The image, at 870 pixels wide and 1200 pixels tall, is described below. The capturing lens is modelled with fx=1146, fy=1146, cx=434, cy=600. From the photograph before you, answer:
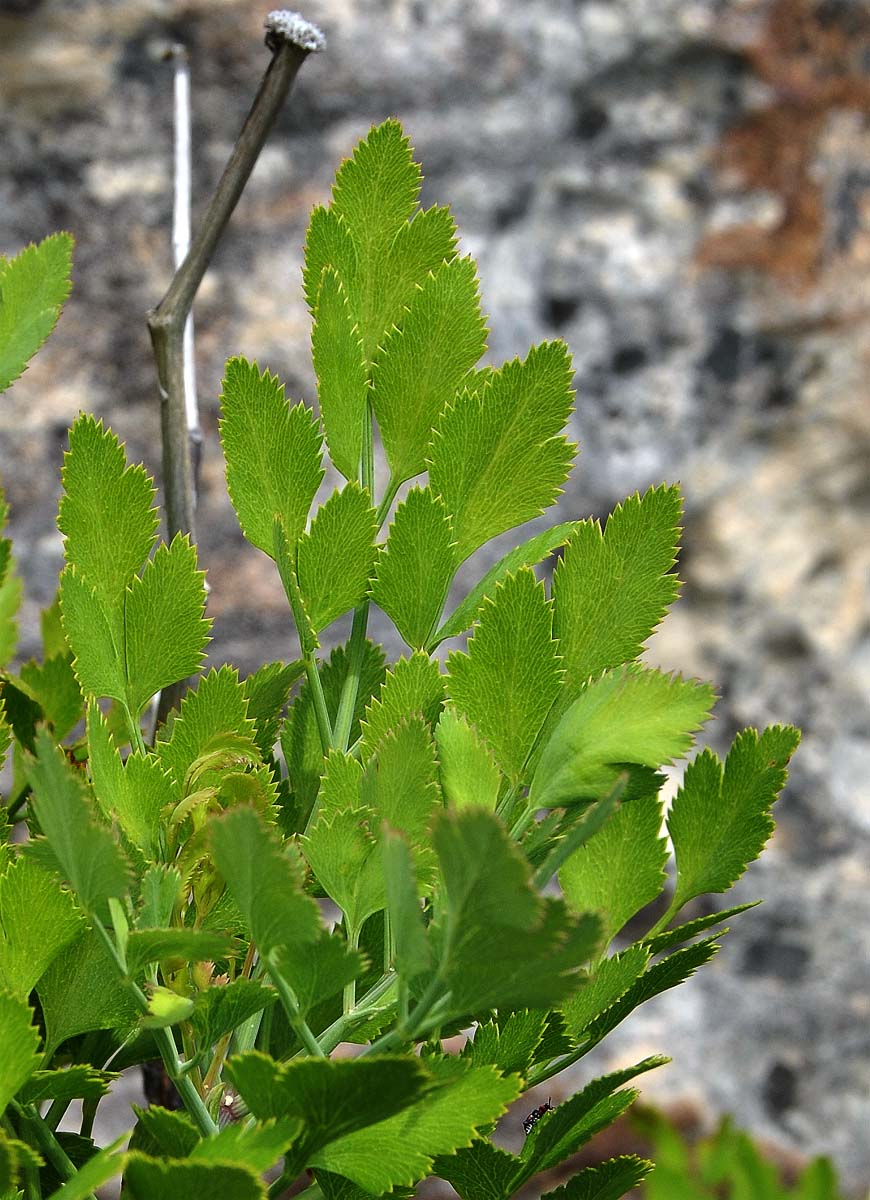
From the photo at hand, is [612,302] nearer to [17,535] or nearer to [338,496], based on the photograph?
[17,535]

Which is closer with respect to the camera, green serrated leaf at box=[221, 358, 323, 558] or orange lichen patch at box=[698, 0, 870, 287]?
green serrated leaf at box=[221, 358, 323, 558]

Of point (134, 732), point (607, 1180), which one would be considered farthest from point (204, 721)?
point (607, 1180)

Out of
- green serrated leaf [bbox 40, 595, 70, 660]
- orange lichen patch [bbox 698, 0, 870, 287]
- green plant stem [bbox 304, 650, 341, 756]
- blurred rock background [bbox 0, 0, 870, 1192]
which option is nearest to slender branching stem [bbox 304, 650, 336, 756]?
green plant stem [bbox 304, 650, 341, 756]

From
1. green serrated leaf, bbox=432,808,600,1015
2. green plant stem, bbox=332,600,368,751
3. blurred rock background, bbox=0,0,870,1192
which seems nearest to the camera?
green serrated leaf, bbox=432,808,600,1015

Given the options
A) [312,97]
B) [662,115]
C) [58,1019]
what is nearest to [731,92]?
[662,115]

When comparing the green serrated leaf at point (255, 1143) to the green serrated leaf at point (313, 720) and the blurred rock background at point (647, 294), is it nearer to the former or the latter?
the green serrated leaf at point (313, 720)

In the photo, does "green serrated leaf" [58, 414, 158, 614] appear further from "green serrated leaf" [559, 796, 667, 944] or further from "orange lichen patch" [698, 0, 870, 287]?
"orange lichen patch" [698, 0, 870, 287]

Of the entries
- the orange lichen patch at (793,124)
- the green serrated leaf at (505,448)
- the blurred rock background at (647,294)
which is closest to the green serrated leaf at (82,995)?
the green serrated leaf at (505,448)
